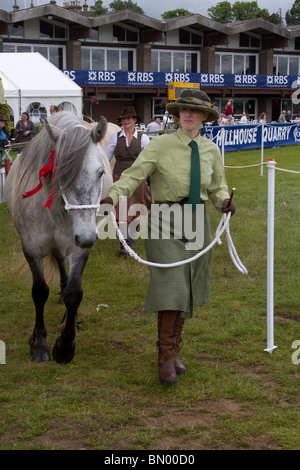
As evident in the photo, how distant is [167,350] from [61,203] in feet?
4.36

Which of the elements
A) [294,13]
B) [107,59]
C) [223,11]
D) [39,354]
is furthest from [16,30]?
[294,13]

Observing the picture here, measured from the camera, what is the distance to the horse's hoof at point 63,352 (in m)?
4.59

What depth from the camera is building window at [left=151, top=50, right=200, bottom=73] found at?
44.1 m

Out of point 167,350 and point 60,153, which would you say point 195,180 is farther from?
point 167,350

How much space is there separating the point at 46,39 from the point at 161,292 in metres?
38.4

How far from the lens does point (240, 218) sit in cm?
1045

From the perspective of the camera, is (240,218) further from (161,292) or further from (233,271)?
(161,292)

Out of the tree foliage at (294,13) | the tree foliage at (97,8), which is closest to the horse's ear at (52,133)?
the tree foliage at (97,8)

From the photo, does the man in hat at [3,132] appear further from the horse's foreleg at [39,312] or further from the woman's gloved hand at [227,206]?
the woman's gloved hand at [227,206]

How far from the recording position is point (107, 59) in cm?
4219

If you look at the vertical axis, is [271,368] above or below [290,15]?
below

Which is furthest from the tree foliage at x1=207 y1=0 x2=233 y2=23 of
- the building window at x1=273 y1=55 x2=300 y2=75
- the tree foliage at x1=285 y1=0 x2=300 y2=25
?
the building window at x1=273 y1=55 x2=300 y2=75

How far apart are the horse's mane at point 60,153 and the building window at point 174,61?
134ft
